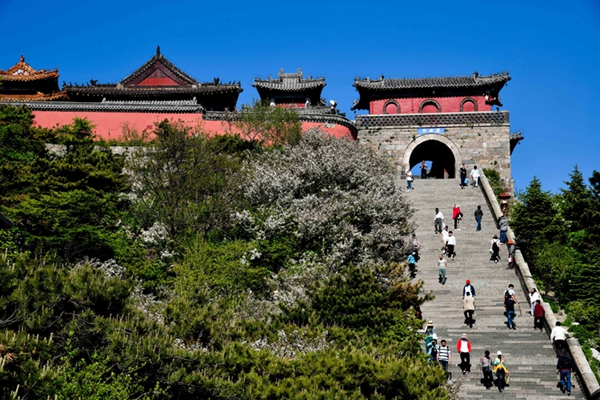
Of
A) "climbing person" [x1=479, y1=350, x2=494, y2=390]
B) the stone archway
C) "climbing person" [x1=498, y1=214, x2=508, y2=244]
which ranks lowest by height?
"climbing person" [x1=479, y1=350, x2=494, y2=390]

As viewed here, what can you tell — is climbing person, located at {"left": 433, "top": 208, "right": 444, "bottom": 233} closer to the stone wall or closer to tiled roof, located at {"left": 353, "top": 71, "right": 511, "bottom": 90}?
the stone wall

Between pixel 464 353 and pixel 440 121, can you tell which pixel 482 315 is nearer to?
pixel 464 353

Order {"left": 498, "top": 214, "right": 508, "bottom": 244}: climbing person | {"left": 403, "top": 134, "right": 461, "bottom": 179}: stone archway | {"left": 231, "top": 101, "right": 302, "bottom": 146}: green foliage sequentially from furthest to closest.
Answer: {"left": 403, "top": 134, "right": 461, "bottom": 179}: stone archway, {"left": 231, "top": 101, "right": 302, "bottom": 146}: green foliage, {"left": 498, "top": 214, "right": 508, "bottom": 244}: climbing person

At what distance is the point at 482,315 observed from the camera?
15.9 metres

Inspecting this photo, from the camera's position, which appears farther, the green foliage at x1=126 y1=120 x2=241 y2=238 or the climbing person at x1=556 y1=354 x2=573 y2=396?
the green foliage at x1=126 y1=120 x2=241 y2=238

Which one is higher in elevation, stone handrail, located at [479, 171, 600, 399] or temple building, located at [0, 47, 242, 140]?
temple building, located at [0, 47, 242, 140]

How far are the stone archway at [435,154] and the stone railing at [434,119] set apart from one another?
800mm

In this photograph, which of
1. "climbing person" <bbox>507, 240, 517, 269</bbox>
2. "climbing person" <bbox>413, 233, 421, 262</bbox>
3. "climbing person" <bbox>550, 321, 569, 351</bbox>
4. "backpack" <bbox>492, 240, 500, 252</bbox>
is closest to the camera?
"climbing person" <bbox>550, 321, 569, 351</bbox>

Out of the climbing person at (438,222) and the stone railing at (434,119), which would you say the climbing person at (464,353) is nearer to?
the climbing person at (438,222)

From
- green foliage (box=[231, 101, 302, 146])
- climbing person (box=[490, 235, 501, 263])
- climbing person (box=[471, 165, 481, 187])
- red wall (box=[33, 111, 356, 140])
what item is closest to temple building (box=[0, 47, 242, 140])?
red wall (box=[33, 111, 356, 140])

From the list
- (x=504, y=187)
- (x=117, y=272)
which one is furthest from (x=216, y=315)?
(x=504, y=187)

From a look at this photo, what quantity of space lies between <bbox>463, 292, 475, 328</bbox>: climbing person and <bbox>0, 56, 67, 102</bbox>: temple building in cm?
2645

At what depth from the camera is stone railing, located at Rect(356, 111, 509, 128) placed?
107 feet

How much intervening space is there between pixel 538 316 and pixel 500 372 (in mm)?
2617
